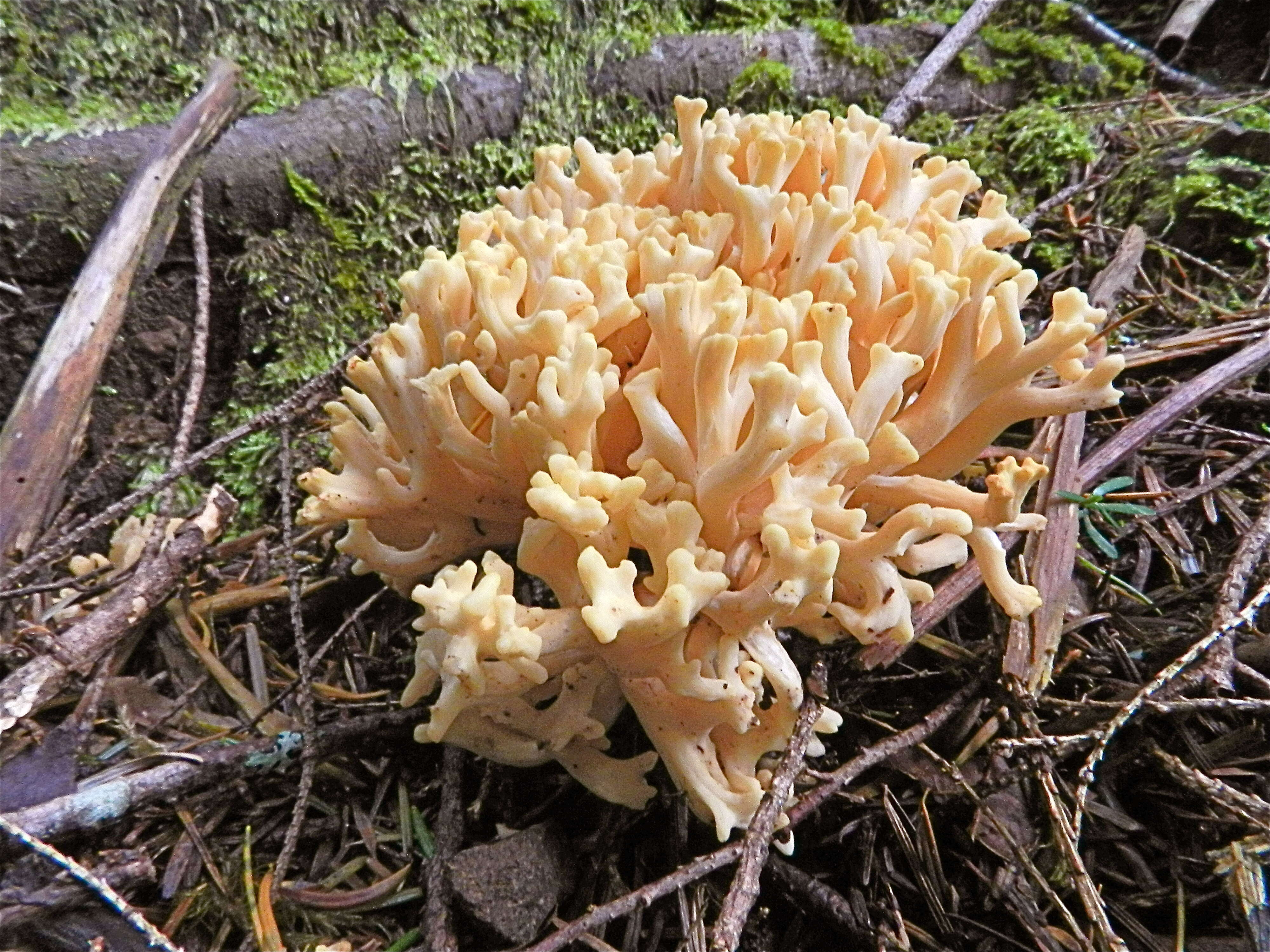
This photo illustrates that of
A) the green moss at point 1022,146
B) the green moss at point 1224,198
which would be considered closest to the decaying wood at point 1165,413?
the green moss at point 1224,198

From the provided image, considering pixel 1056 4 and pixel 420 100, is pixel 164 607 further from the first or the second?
pixel 1056 4

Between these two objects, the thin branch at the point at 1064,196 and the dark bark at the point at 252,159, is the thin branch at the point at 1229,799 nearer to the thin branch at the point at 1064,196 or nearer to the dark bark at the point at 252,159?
the thin branch at the point at 1064,196

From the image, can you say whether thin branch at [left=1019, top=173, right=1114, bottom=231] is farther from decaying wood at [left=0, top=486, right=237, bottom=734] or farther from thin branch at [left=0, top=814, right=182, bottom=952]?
thin branch at [left=0, top=814, right=182, bottom=952]

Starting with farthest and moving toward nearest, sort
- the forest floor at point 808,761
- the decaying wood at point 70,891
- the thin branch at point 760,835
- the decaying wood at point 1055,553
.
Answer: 1. the decaying wood at point 1055,553
2. the forest floor at point 808,761
3. the decaying wood at point 70,891
4. the thin branch at point 760,835

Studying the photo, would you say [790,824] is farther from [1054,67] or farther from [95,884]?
[1054,67]

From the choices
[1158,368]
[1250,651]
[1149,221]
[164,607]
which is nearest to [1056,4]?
[1149,221]
